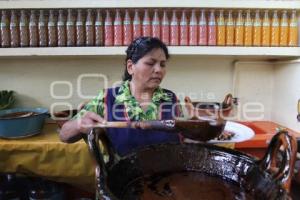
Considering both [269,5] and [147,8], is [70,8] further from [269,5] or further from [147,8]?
[269,5]

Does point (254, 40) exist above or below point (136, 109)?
above

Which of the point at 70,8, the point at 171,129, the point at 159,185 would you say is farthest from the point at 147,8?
the point at 159,185

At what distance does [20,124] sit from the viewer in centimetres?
150

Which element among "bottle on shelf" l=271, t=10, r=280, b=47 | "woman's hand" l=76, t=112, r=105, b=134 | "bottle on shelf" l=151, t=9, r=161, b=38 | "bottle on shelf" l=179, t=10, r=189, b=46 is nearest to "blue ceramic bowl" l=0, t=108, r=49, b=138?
"woman's hand" l=76, t=112, r=105, b=134

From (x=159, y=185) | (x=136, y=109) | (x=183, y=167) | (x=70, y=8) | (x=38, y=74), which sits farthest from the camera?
(x=38, y=74)

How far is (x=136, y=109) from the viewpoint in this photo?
44.2 inches

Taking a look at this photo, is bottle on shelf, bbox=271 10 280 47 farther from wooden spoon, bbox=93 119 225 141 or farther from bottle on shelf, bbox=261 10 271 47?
wooden spoon, bbox=93 119 225 141

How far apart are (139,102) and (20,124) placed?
77cm

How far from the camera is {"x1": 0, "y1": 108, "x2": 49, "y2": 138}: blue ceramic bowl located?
148 centimetres

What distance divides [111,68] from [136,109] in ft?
3.06

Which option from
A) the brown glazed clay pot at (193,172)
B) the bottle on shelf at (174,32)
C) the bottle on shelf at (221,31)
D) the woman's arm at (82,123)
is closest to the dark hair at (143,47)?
the woman's arm at (82,123)

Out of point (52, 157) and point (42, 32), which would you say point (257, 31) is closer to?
point (42, 32)

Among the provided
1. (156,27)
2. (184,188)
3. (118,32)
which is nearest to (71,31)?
(118,32)

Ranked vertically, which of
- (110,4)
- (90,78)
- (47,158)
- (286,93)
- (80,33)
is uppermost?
(110,4)
